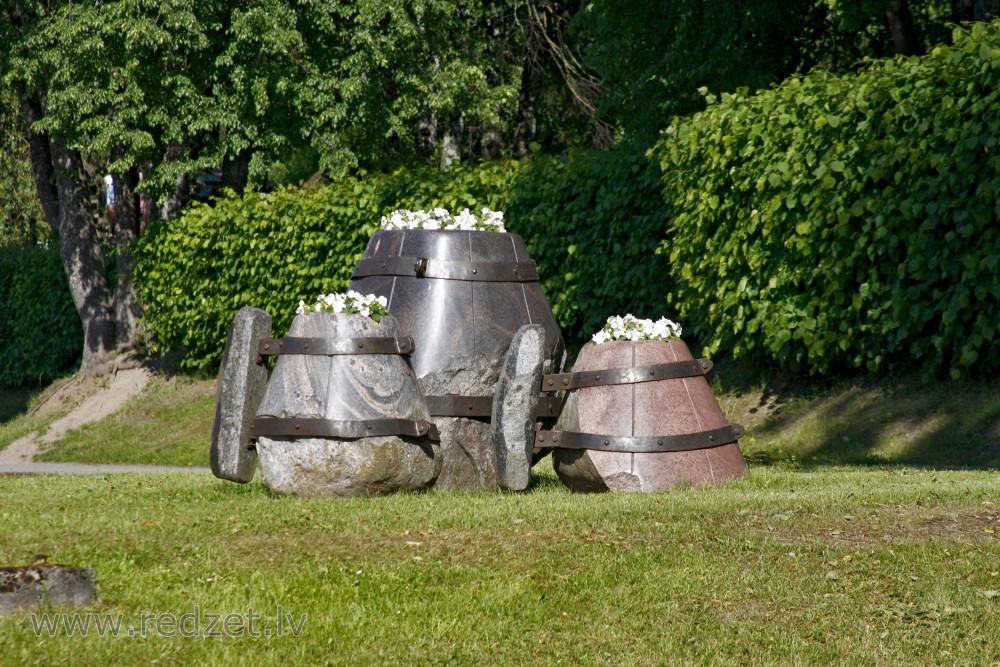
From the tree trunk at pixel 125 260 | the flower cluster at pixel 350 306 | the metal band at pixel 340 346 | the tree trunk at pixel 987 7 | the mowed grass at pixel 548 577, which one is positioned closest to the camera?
the mowed grass at pixel 548 577

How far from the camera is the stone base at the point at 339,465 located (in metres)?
7.22

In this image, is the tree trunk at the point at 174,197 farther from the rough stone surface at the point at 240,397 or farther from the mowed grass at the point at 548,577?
the mowed grass at the point at 548,577

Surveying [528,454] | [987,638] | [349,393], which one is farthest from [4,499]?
[987,638]

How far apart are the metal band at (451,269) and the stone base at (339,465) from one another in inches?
54.2

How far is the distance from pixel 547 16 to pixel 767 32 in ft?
32.4

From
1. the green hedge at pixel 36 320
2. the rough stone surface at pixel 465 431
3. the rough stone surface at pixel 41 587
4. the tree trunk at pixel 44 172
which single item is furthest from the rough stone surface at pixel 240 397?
the green hedge at pixel 36 320

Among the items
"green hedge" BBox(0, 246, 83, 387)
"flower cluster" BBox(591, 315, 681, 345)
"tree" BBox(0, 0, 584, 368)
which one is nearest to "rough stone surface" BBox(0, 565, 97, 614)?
"flower cluster" BBox(591, 315, 681, 345)

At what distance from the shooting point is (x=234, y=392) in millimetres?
7668

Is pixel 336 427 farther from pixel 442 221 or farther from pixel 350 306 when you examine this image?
pixel 442 221

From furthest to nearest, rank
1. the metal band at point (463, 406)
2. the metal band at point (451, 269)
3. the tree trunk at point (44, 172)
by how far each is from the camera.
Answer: the tree trunk at point (44, 172)
the metal band at point (451, 269)
the metal band at point (463, 406)

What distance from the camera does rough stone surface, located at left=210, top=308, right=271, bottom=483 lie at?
25.1 ft

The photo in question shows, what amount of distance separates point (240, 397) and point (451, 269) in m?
1.73

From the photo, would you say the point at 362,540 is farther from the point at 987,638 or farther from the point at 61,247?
the point at 61,247

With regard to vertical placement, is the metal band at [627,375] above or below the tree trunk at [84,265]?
below
